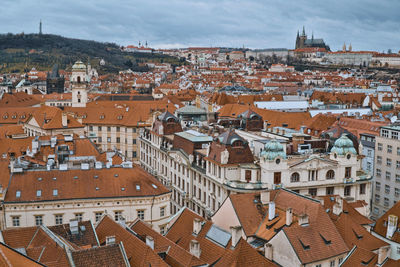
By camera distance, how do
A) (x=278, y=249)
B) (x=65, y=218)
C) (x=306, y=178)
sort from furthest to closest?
1. (x=306, y=178)
2. (x=65, y=218)
3. (x=278, y=249)

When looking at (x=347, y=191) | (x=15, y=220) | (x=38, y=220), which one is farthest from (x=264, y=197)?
(x=15, y=220)

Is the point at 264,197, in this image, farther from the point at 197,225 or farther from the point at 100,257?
the point at 100,257

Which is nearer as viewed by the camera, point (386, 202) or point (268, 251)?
point (268, 251)

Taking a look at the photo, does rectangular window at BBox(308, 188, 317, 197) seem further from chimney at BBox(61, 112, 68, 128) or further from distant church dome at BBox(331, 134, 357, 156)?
chimney at BBox(61, 112, 68, 128)

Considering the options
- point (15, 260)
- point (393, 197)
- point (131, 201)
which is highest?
point (15, 260)

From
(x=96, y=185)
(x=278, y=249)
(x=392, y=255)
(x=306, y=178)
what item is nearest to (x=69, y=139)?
(x=96, y=185)

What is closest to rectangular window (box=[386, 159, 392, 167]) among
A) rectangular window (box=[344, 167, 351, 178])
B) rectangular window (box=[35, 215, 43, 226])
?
rectangular window (box=[344, 167, 351, 178])

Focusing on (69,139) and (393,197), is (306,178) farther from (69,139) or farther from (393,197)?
(69,139)
